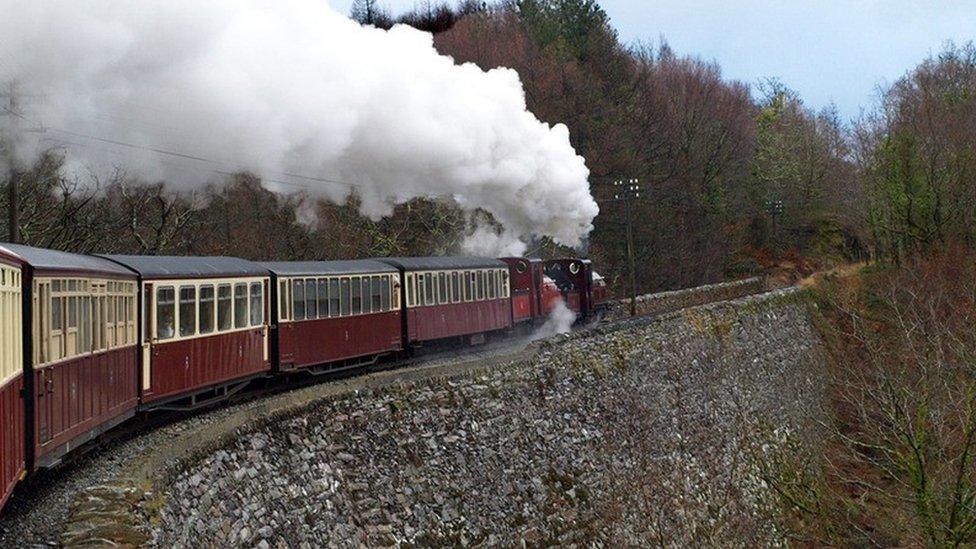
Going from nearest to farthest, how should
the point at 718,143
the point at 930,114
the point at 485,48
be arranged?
1. the point at 485,48
2. the point at 930,114
3. the point at 718,143

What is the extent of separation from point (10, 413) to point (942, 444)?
14857 mm

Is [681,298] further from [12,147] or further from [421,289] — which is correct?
[12,147]

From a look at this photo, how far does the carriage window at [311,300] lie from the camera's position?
16828 millimetres

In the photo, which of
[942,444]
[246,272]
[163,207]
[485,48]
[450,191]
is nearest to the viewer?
[246,272]

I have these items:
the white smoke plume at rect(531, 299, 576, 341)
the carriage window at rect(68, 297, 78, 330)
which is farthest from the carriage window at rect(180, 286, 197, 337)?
the white smoke plume at rect(531, 299, 576, 341)

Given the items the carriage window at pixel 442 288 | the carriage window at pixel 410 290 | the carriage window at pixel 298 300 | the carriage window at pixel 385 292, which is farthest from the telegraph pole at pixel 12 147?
the carriage window at pixel 442 288

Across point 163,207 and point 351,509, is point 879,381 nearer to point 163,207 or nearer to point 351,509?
point 351,509

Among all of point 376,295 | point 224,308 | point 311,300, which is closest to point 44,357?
point 224,308

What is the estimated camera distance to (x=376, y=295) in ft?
62.3

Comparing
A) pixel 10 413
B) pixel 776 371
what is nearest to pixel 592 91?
pixel 776 371

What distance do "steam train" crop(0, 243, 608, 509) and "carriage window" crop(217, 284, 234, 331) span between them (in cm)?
3

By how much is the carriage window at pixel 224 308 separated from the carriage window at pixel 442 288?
24.0 ft

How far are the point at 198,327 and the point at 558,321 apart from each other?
53.2ft

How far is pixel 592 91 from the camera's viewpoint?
4903cm
